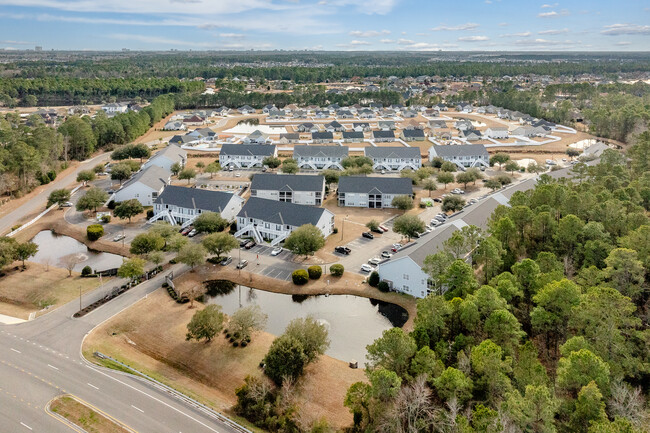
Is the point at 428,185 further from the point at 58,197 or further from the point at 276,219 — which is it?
the point at 58,197

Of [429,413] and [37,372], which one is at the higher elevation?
[429,413]

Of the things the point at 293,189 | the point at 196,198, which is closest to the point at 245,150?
the point at 293,189

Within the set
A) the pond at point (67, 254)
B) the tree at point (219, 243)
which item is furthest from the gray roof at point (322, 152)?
the pond at point (67, 254)

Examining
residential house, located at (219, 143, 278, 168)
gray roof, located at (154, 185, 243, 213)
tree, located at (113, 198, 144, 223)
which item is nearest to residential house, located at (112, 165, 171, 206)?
gray roof, located at (154, 185, 243, 213)

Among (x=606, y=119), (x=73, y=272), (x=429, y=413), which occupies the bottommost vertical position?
(x=73, y=272)

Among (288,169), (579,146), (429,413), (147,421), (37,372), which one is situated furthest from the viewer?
(579,146)

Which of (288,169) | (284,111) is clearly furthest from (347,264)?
(284,111)

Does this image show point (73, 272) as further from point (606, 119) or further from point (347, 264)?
point (606, 119)
